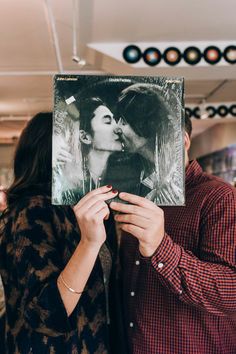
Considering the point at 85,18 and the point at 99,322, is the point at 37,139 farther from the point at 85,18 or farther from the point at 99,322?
the point at 85,18

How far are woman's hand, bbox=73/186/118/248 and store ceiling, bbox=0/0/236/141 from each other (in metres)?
2.96

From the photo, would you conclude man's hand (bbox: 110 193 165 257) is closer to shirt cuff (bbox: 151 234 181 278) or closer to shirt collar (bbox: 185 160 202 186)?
shirt cuff (bbox: 151 234 181 278)

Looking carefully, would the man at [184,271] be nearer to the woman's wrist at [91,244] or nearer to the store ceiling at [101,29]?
the woman's wrist at [91,244]

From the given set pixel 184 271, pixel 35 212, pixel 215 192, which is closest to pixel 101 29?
pixel 215 192

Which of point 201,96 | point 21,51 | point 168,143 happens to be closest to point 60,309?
point 168,143

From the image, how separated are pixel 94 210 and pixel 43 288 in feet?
0.77

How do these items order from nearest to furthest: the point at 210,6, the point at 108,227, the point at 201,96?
the point at 108,227 < the point at 210,6 < the point at 201,96

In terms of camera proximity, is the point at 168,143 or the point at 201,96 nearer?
the point at 168,143

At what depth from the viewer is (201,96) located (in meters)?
8.53

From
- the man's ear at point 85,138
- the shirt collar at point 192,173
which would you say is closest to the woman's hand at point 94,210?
the man's ear at point 85,138

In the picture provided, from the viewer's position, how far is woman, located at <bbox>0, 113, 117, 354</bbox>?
1040 mm

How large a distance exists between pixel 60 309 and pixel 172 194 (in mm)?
373

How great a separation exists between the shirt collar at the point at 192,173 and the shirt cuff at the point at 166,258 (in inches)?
14.0

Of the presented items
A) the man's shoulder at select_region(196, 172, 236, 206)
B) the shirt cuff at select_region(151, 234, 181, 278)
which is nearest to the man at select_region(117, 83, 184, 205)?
the shirt cuff at select_region(151, 234, 181, 278)
